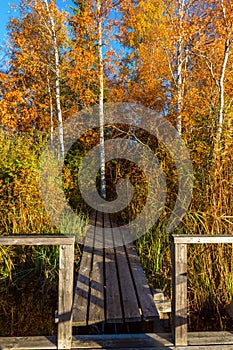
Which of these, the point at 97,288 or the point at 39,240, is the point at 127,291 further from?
the point at 39,240

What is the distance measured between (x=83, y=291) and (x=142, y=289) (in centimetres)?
51

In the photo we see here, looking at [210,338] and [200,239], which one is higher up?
[200,239]

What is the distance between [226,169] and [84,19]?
6.68 meters

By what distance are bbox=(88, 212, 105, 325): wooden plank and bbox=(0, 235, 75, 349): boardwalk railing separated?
0.31 meters

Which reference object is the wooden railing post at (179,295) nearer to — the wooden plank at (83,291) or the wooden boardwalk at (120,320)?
the wooden boardwalk at (120,320)

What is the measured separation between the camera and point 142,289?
8.26ft

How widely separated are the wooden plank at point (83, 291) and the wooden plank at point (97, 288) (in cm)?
4

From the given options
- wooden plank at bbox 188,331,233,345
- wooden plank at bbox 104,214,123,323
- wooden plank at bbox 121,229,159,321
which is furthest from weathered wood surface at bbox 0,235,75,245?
wooden plank at bbox 188,331,233,345

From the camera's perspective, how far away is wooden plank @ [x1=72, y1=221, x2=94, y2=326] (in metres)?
2.10

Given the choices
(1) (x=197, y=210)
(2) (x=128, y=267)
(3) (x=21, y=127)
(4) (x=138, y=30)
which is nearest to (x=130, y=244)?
(2) (x=128, y=267)

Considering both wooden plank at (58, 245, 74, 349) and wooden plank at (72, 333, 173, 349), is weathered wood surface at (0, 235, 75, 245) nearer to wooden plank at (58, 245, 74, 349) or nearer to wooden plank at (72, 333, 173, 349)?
Answer: wooden plank at (58, 245, 74, 349)

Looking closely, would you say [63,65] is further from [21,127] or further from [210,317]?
[210,317]

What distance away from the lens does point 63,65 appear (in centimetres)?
883

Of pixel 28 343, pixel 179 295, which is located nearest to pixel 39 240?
pixel 28 343
